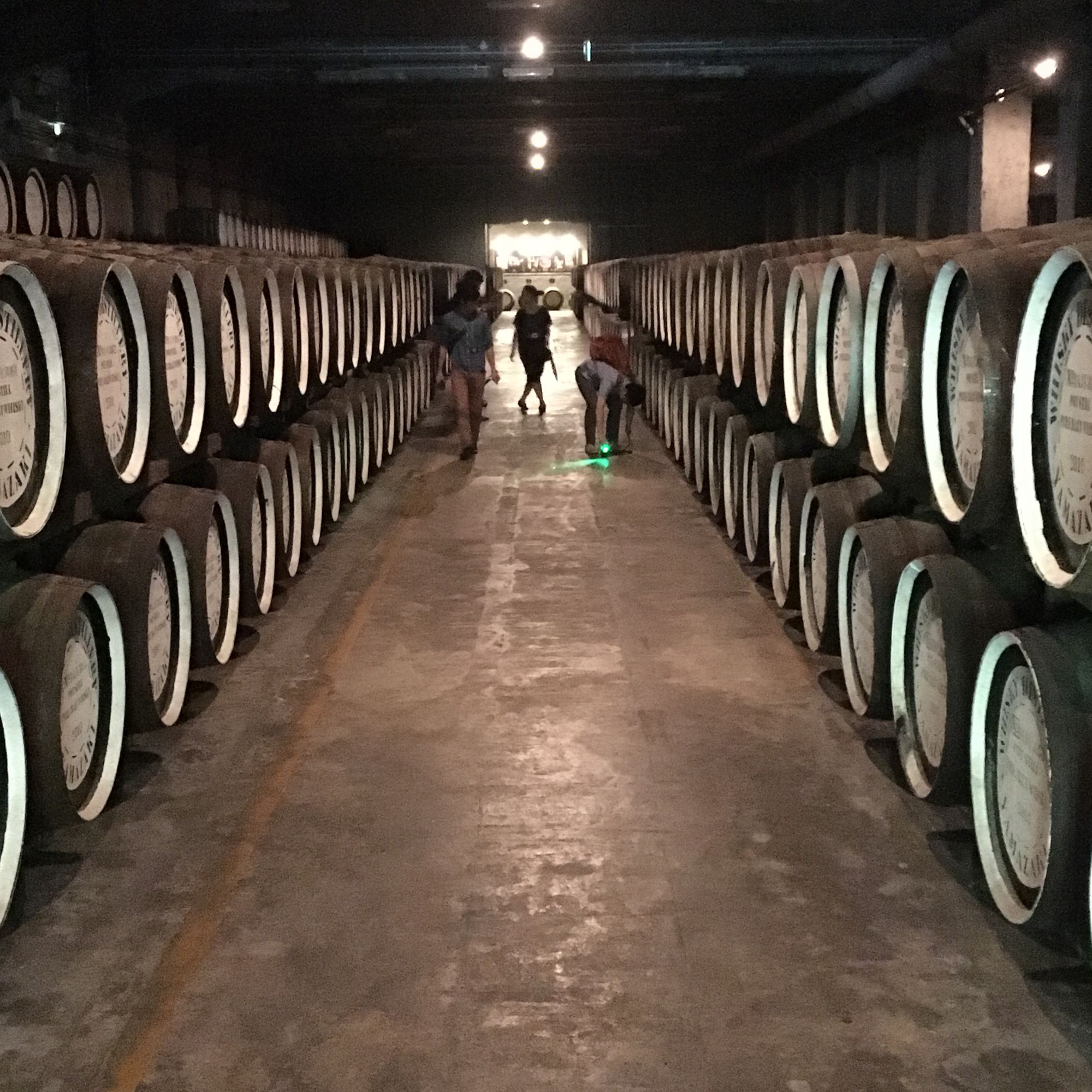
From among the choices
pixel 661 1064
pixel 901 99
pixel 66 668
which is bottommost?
pixel 661 1064

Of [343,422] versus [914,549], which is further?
[343,422]

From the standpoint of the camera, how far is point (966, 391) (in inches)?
148

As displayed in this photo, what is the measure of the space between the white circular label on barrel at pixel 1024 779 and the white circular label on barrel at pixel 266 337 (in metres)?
4.11

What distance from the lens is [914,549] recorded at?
14.5 ft

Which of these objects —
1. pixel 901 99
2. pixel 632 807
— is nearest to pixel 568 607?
pixel 632 807

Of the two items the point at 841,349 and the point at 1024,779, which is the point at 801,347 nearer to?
the point at 841,349

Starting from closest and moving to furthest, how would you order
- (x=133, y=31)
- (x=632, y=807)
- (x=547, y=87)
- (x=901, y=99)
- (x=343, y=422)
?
(x=632, y=807) → (x=343, y=422) → (x=133, y=31) → (x=901, y=99) → (x=547, y=87)

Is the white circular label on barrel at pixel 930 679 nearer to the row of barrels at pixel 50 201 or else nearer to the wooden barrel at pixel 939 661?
the wooden barrel at pixel 939 661

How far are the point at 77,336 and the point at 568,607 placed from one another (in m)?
3.37

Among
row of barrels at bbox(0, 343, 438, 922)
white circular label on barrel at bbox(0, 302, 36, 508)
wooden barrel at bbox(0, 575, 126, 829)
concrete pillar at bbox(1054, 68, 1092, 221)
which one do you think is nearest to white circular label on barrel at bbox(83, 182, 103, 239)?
row of barrels at bbox(0, 343, 438, 922)

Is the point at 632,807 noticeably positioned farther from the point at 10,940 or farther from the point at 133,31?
the point at 133,31

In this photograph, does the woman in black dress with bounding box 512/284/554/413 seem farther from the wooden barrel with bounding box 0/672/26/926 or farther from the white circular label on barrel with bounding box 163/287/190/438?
the wooden barrel with bounding box 0/672/26/926

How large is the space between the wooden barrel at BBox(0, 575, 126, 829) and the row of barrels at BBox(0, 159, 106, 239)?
505cm

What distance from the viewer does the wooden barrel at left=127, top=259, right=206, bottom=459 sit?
4.66 meters
